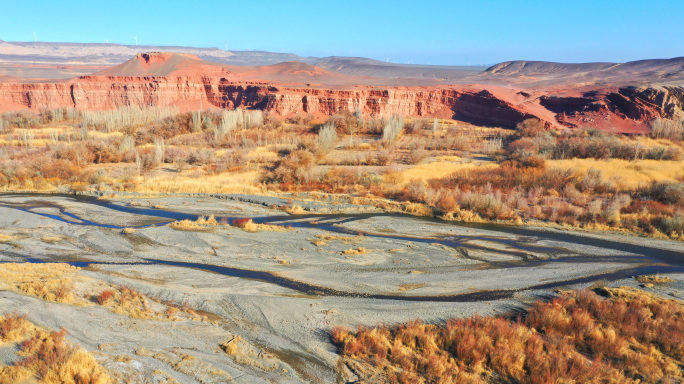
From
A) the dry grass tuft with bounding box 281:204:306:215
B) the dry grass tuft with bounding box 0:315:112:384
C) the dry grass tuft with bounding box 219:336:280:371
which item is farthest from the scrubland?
the dry grass tuft with bounding box 0:315:112:384

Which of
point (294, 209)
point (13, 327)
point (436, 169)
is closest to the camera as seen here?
point (13, 327)

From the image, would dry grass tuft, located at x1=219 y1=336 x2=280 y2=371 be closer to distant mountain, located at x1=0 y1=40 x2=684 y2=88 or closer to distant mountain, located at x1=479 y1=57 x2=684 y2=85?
distant mountain, located at x1=0 y1=40 x2=684 y2=88

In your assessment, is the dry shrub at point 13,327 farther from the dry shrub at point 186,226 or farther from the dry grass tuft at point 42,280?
the dry shrub at point 186,226

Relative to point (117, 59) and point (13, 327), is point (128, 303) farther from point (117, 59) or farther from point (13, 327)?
point (117, 59)

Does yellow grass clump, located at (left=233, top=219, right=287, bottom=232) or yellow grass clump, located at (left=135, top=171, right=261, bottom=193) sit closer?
yellow grass clump, located at (left=233, top=219, right=287, bottom=232)

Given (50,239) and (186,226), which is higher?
(186,226)

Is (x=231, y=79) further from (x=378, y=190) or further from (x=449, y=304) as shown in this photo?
(x=449, y=304)

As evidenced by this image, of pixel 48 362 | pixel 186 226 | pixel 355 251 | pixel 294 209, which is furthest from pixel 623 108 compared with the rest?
pixel 48 362
